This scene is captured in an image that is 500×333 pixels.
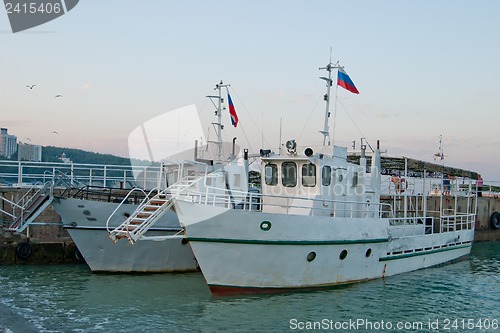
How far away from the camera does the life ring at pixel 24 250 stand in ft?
66.6

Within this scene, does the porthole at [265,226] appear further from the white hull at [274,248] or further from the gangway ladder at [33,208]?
→ the gangway ladder at [33,208]

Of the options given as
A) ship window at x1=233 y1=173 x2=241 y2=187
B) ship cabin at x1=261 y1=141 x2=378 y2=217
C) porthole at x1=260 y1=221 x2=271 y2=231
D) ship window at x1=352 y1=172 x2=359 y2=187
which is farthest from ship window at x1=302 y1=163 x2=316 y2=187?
ship window at x1=233 y1=173 x2=241 y2=187

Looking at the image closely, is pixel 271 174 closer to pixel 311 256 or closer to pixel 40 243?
pixel 311 256

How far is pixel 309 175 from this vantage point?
17203 millimetres

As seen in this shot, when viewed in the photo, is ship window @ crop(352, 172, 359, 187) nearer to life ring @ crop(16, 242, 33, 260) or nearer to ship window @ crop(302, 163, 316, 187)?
ship window @ crop(302, 163, 316, 187)

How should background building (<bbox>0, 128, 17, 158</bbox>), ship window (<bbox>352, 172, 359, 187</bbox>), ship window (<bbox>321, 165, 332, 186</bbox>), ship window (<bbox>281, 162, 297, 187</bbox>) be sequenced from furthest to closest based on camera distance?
1. background building (<bbox>0, 128, 17, 158</bbox>)
2. ship window (<bbox>352, 172, 359, 187</bbox>)
3. ship window (<bbox>281, 162, 297, 187</bbox>)
4. ship window (<bbox>321, 165, 332, 186</bbox>)

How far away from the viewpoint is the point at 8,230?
66.6ft

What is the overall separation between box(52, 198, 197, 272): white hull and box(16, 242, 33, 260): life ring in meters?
2.71

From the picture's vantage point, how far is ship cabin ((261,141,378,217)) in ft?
55.9

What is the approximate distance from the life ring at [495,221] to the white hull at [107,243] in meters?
25.0

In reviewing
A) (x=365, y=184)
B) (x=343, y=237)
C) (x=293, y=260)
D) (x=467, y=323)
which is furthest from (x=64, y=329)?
(x=365, y=184)

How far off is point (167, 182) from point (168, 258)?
3.13m

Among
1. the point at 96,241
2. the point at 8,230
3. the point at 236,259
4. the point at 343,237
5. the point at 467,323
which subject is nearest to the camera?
the point at 467,323

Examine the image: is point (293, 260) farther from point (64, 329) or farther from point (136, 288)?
point (64, 329)
